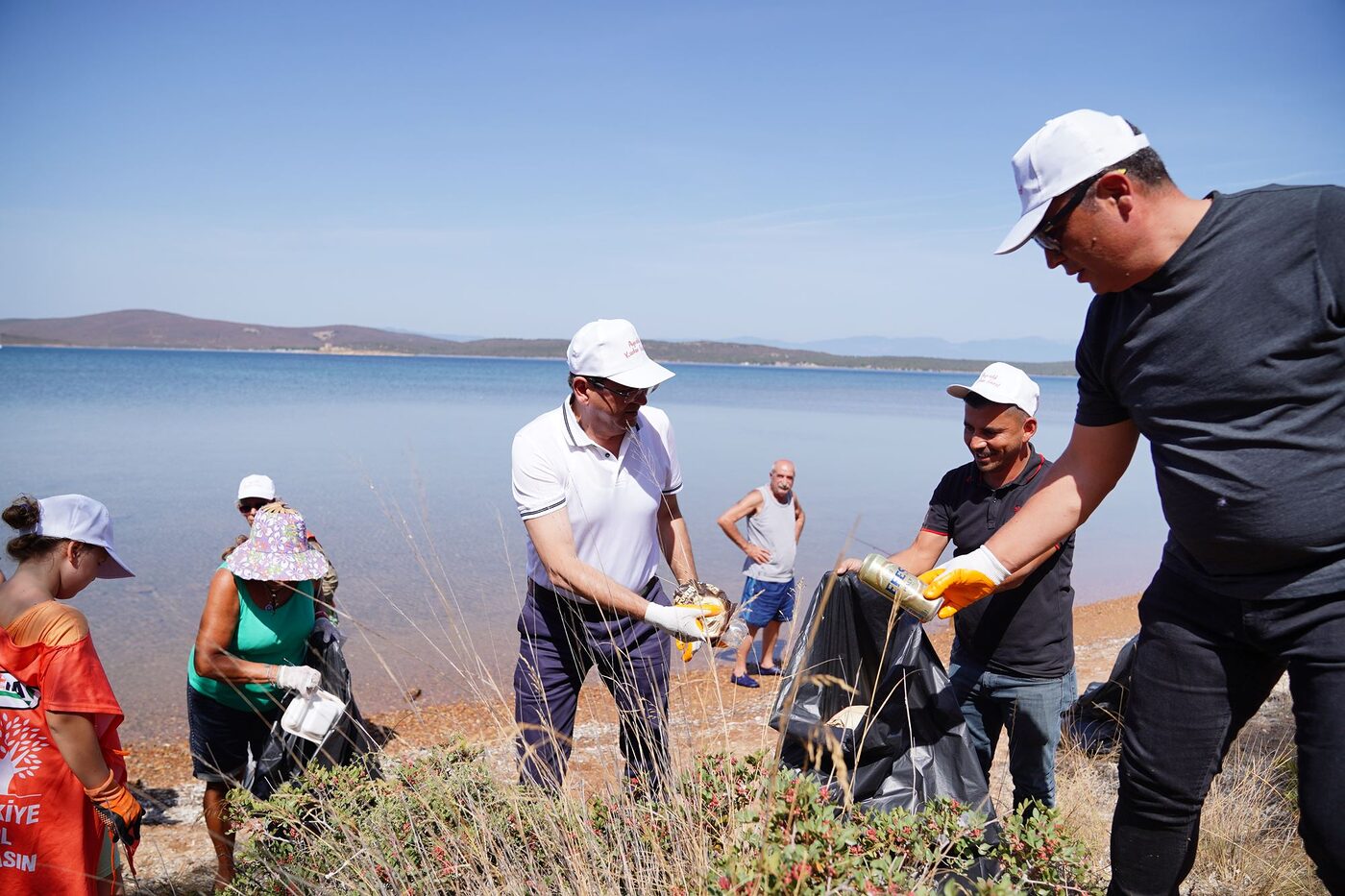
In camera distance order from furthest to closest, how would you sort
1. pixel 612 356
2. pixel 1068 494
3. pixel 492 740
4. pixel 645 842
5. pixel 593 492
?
pixel 492 740 → pixel 593 492 → pixel 612 356 → pixel 1068 494 → pixel 645 842

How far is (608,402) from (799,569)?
785 cm

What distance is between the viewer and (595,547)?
10.3ft

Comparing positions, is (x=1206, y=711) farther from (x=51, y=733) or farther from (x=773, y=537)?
(x=773, y=537)

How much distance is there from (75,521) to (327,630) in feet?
4.60

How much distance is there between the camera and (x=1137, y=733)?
6.61ft

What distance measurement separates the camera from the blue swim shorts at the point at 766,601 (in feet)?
22.4

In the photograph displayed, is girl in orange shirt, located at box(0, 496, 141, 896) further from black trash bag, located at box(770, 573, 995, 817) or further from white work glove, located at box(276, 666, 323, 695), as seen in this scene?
black trash bag, located at box(770, 573, 995, 817)

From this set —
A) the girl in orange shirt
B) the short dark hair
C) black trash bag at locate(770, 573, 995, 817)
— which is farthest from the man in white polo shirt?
the short dark hair

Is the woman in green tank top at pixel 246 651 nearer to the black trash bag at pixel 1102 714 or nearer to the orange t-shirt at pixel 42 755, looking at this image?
the orange t-shirt at pixel 42 755

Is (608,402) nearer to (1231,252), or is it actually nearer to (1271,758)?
(1231,252)

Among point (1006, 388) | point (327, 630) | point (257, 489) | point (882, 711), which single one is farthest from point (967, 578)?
point (257, 489)

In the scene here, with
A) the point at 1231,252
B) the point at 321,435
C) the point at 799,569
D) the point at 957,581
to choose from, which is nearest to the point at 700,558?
the point at 799,569

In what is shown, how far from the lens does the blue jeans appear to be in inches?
117

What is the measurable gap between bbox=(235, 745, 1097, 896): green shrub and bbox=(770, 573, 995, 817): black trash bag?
470mm
